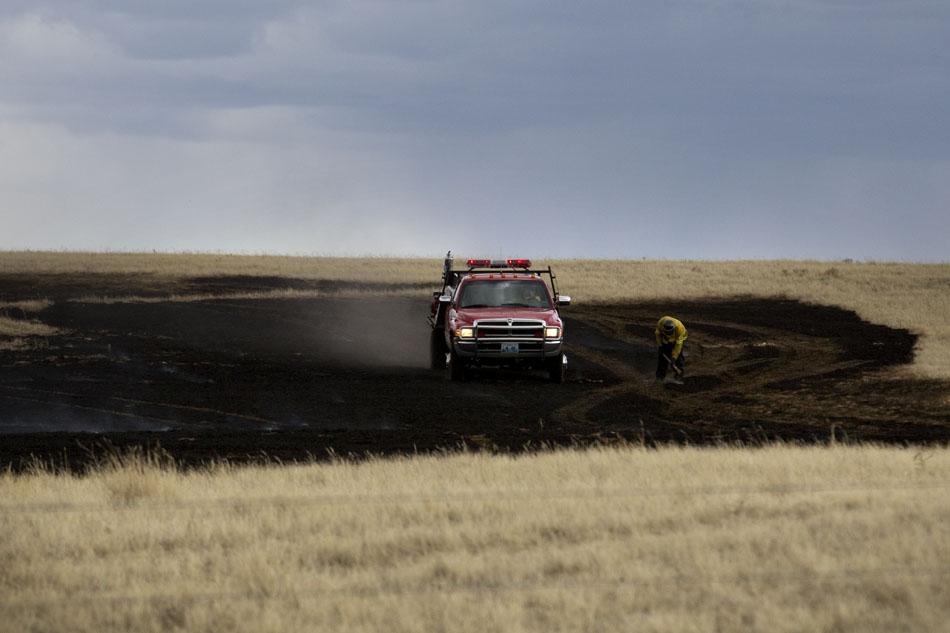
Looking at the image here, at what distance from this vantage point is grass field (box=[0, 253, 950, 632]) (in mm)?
8023

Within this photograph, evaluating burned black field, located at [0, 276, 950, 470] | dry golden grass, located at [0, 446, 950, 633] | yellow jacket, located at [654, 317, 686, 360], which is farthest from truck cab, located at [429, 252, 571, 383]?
dry golden grass, located at [0, 446, 950, 633]

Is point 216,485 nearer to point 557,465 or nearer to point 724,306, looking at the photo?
point 557,465

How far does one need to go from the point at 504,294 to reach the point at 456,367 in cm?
177

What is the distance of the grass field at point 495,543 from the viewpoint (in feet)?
26.3

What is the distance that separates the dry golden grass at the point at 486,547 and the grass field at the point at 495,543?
0.02 meters

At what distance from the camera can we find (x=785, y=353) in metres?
32.4

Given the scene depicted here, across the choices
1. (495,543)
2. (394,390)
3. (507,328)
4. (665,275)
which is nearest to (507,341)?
(507,328)

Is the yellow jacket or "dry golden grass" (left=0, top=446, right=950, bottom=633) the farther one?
the yellow jacket

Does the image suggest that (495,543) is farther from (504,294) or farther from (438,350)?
(438,350)

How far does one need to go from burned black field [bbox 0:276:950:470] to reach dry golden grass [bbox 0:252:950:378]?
6270 mm

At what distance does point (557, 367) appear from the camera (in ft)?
83.5

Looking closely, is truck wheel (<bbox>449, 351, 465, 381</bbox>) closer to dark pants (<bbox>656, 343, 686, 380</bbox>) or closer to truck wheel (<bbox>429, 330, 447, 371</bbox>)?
truck wheel (<bbox>429, 330, 447, 371</bbox>)

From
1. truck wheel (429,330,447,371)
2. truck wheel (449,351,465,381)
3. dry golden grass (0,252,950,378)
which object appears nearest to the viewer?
truck wheel (449,351,465,381)

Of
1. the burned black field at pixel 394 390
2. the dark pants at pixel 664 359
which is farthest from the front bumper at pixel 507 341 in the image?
the dark pants at pixel 664 359
